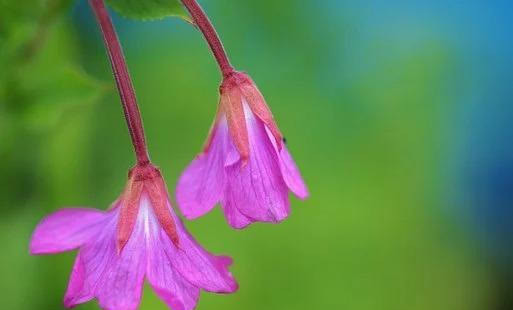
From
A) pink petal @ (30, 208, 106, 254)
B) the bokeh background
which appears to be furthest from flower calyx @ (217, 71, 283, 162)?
the bokeh background

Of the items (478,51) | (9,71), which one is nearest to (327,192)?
(478,51)

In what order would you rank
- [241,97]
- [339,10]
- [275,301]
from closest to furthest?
[241,97] < [275,301] < [339,10]

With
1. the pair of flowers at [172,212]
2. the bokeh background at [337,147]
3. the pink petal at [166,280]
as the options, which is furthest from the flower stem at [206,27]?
the bokeh background at [337,147]

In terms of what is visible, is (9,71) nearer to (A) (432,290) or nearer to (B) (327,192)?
(B) (327,192)

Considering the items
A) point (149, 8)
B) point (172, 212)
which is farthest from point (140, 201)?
point (149, 8)

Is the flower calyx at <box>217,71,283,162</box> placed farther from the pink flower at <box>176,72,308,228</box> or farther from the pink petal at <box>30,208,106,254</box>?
the pink petal at <box>30,208,106,254</box>

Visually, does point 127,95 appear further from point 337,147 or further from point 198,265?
point 337,147

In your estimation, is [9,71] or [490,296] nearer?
[9,71]
